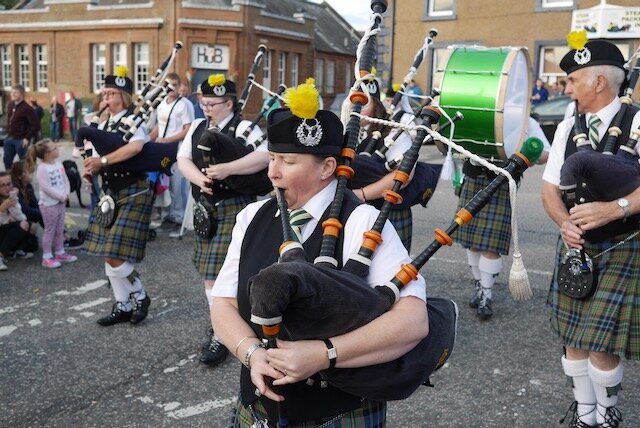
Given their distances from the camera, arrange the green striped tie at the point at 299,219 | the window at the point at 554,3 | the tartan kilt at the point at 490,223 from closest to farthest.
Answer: the green striped tie at the point at 299,219, the tartan kilt at the point at 490,223, the window at the point at 554,3

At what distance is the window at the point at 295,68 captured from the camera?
30641 millimetres

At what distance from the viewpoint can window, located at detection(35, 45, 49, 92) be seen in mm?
30038

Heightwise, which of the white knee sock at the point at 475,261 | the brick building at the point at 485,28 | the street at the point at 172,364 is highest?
the brick building at the point at 485,28

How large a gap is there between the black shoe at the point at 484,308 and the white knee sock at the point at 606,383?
5.32ft

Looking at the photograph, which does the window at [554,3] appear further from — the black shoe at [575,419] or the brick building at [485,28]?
the black shoe at [575,419]

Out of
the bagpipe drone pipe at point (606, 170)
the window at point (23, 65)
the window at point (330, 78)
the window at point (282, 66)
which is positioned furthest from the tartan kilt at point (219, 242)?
the window at point (330, 78)

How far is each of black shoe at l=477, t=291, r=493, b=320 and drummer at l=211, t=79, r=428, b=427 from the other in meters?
2.87

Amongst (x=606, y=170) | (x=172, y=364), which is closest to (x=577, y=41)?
(x=606, y=170)

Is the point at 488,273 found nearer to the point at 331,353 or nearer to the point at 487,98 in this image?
the point at 487,98

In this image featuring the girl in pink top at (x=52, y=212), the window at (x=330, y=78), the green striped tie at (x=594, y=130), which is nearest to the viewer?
the green striped tie at (x=594, y=130)

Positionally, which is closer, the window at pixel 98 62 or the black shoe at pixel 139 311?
the black shoe at pixel 139 311

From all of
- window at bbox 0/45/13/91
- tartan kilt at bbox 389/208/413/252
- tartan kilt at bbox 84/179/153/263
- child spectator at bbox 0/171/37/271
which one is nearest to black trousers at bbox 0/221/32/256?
child spectator at bbox 0/171/37/271

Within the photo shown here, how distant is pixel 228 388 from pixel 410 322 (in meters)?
2.18

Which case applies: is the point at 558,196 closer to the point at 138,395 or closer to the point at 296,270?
the point at 296,270
